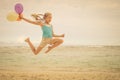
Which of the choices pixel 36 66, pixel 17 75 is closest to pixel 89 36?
pixel 36 66

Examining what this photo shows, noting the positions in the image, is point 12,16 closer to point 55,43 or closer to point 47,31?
point 47,31

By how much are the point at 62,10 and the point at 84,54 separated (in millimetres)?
629

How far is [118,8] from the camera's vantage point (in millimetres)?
3059

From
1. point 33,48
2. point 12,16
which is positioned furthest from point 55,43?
point 12,16

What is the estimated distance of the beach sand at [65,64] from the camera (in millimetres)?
3021

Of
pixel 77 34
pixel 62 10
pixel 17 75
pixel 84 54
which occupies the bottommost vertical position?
pixel 17 75

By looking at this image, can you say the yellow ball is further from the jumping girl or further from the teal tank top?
the teal tank top

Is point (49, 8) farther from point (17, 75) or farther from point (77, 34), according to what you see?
point (17, 75)

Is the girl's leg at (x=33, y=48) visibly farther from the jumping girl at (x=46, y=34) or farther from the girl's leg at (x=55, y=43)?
the girl's leg at (x=55, y=43)

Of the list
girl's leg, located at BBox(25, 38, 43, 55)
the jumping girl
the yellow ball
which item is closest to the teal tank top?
the jumping girl

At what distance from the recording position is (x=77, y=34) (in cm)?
308

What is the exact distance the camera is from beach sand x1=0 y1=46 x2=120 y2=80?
3021 mm

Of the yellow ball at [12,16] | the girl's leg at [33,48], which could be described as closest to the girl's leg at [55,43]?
the girl's leg at [33,48]

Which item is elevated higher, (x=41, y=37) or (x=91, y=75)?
(x=41, y=37)
